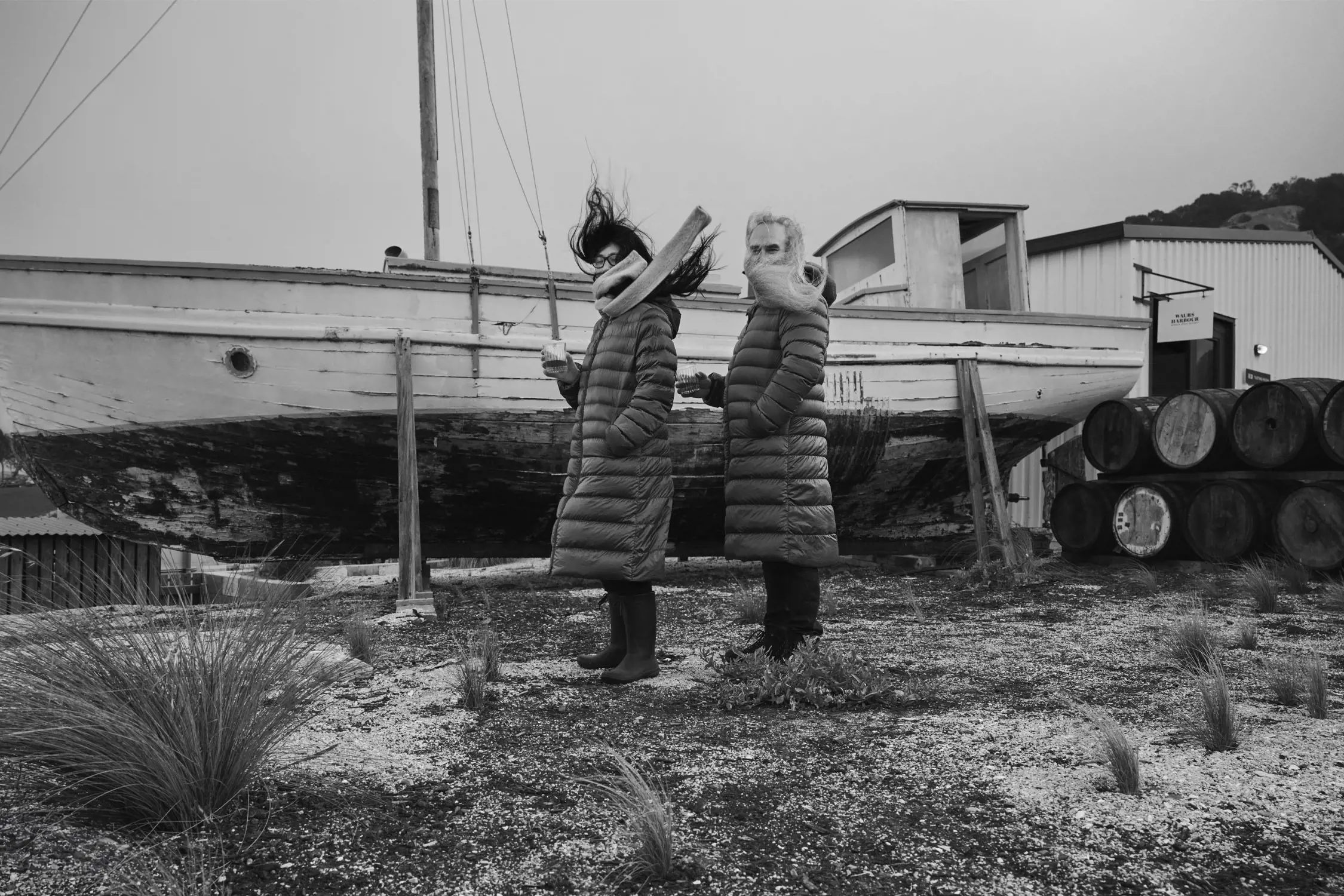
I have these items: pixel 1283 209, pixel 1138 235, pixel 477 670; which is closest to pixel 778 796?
pixel 477 670

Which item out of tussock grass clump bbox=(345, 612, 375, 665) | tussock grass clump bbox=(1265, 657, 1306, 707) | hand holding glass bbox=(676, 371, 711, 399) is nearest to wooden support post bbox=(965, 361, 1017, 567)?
tussock grass clump bbox=(1265, 657, 1306, 707)

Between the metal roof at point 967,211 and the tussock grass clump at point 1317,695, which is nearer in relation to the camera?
the tussock grass clump at point 1317,695

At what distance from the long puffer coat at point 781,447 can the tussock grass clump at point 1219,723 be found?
49.0 inches

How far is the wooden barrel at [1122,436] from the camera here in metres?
7.75

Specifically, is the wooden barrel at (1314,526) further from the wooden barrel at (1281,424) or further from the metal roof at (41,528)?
the metal roof at (41,528)

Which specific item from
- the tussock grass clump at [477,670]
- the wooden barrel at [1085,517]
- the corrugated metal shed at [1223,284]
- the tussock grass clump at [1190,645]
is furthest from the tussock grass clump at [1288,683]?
the corrugated metal shed at [1223,284]

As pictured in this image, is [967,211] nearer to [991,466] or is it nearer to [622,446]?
[991,466]

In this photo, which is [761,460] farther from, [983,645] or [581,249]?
[983,645]

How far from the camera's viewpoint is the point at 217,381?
5.95 m

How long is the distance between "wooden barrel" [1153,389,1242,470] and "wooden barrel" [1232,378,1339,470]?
0.44ft

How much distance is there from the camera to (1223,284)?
11.7m

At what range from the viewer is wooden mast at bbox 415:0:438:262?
368 inches

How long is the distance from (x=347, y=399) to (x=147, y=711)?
14.7 feet

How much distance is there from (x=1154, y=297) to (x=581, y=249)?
891 centimetres
